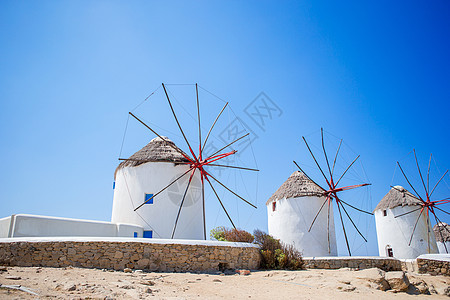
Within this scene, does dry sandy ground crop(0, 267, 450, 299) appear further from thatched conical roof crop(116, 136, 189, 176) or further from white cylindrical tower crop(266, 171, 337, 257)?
white cylindrical tower crop(266, 171, 337, 257)

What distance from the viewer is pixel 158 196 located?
14625 millimetres

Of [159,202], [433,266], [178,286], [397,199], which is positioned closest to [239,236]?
[159,202]

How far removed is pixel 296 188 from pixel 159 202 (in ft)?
32.4

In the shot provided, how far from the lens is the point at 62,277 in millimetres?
7195

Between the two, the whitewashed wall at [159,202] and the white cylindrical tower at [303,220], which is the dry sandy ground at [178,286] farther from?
the white cylindrical tower at [303,220]

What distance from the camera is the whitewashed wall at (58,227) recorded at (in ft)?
35.1

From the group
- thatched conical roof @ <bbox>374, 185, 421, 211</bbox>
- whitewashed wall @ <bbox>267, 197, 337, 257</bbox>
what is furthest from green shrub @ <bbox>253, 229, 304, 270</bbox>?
thatched conical roof @ <bbox>374, 185, 421, 211</bbox>

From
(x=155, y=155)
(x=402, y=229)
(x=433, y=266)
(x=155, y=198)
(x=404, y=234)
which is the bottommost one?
(x=433, y=266)

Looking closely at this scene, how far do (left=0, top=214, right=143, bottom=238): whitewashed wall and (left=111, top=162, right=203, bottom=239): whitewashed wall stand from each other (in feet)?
2.75

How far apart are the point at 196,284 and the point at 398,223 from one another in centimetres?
1970

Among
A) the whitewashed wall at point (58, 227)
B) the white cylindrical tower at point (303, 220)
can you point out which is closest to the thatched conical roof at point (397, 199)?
the white cylindrical tower at point (303, 220)

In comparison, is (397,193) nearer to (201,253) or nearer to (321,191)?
(321,191)

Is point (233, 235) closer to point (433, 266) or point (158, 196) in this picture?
point (158, 196)

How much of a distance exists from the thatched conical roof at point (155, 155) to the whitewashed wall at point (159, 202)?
9.7 inches
